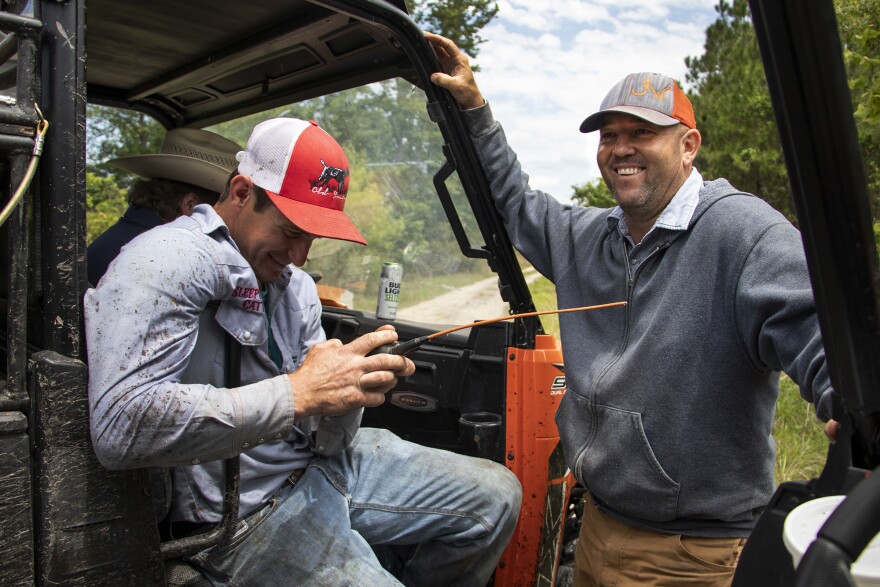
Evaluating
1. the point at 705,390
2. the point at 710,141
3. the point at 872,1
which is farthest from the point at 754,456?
the point at 710,141

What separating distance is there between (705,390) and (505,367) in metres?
0.63

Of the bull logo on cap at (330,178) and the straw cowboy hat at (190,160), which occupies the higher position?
the straw cowboy hat at (190,160)

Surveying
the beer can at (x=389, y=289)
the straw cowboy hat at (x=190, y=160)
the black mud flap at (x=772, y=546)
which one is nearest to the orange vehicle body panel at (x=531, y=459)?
the beer can at (x=389, y=289)

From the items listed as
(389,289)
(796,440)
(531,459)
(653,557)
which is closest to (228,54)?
(389,289)

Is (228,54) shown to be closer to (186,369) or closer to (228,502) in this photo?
(186,369)

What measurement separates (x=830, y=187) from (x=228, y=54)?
2.27 metres

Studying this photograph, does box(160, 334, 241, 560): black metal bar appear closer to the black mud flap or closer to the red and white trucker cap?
the red and white trucker cap

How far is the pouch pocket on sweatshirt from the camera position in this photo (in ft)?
7.06

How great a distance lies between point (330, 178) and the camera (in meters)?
2.04

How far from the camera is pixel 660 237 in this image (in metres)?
2.27

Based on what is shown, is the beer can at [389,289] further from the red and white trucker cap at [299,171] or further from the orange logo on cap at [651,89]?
the orange logo on cap at [651,89]

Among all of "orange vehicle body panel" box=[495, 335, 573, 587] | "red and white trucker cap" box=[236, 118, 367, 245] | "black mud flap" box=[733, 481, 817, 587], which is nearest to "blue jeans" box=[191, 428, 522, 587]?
"orange vehicle body panel" box=[495, 335, 573, 587]

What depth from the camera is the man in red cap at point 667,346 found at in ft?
6.79

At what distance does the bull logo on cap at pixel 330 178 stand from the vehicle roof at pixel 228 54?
44 cm
